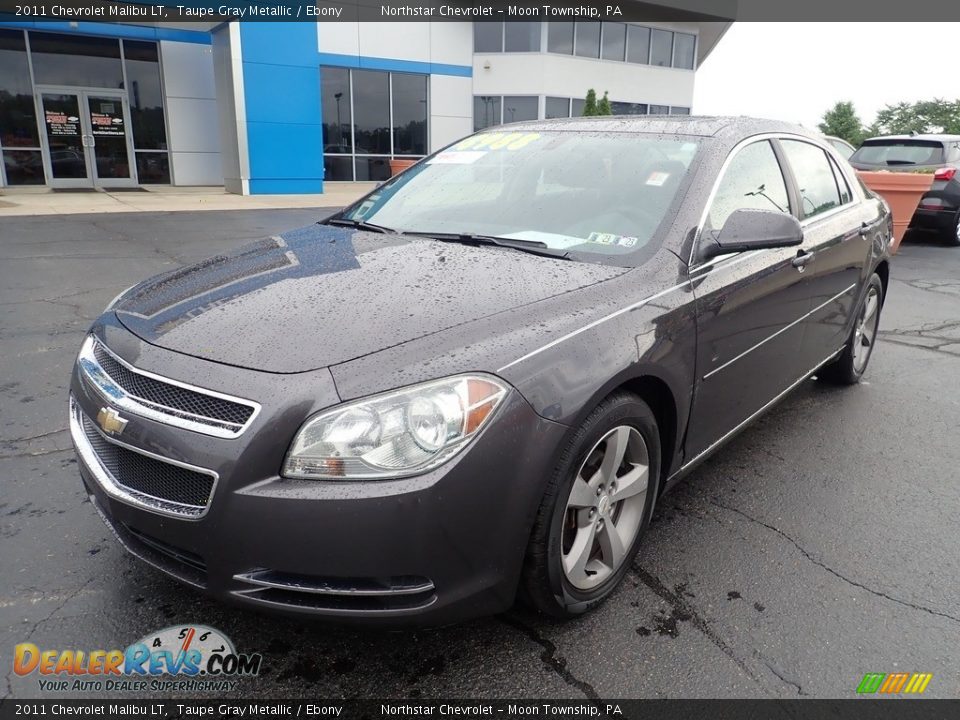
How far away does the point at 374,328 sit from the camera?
6.82ft

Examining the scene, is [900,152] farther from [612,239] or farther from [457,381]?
[457,381]

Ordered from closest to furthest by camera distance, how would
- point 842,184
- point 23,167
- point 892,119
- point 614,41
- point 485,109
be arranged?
point 842,184
point 23,167
point 485,109
point 614,41
point 892,119

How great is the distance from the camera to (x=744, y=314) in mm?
2920

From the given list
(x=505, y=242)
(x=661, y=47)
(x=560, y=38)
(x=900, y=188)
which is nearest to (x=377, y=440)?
(x=505, y=242)

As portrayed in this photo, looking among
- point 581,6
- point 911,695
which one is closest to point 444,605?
point 911,695

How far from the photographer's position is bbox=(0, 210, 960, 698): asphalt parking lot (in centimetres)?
215

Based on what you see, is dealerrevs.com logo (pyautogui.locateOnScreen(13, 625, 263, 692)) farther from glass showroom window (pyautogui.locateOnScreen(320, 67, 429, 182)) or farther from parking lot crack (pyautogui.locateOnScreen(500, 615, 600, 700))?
glass showroom window (pyautogui.locateOnScreen(320, 67, 429, 182))

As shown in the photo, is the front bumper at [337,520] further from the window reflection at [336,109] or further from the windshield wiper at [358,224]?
the window reflection at [336,109]

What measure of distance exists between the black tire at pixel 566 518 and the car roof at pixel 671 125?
4.94 feet

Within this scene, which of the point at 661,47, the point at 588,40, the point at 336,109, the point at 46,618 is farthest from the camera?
the point at 661,47

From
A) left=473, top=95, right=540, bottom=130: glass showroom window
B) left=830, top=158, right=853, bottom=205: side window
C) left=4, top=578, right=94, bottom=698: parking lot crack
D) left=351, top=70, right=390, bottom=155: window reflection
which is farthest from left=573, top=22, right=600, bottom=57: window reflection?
left=4, top=578, right=94, bottom=698: parking lot crack

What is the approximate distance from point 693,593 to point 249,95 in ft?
56.6

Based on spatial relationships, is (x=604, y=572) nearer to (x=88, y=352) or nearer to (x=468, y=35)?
(x=88, y=352)

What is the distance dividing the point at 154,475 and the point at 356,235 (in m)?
1.51
